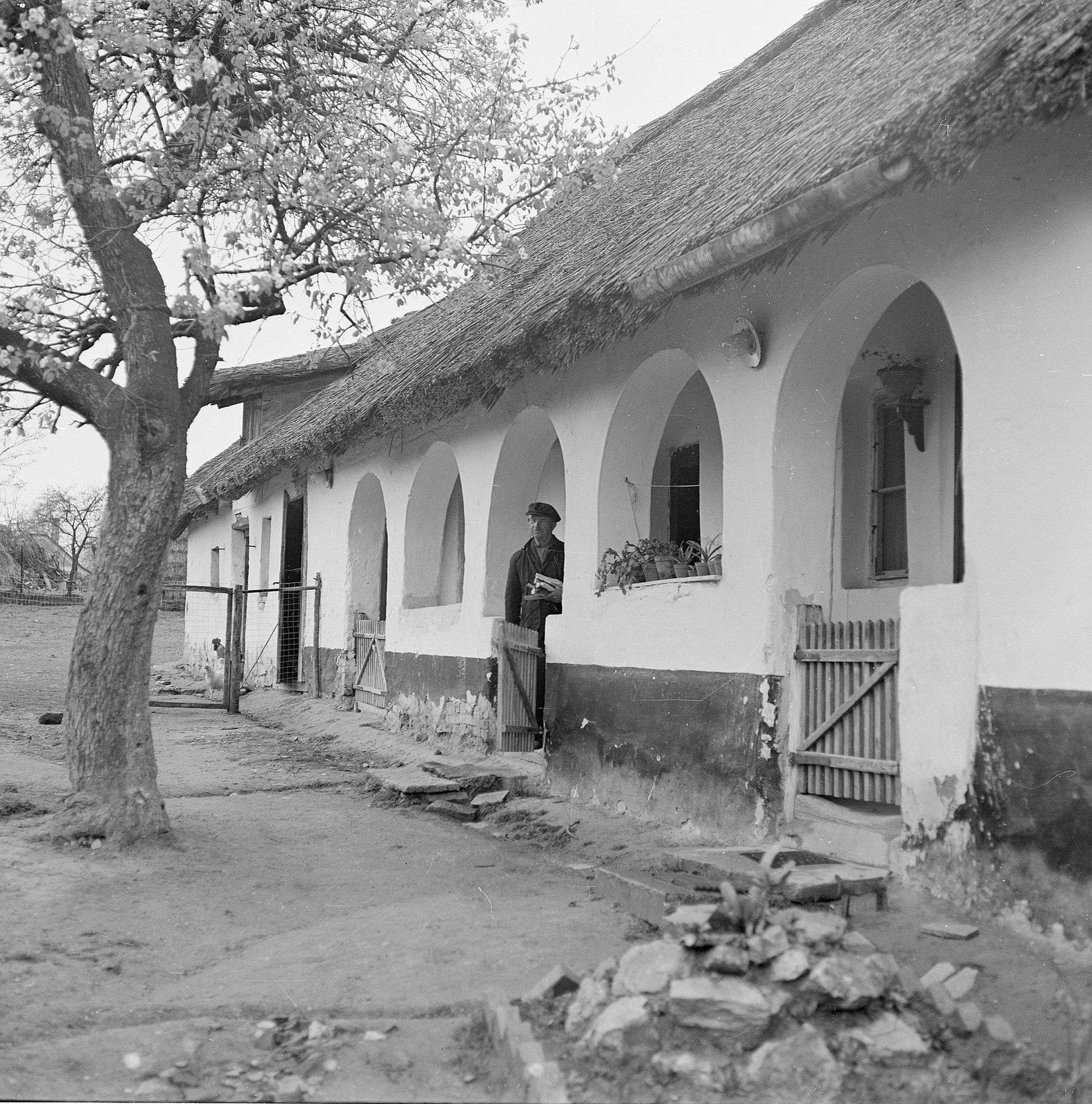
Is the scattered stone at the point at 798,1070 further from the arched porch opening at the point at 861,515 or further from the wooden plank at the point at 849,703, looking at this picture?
the wooden plank at the point at 849,703

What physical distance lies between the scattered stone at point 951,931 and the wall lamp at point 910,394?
347cm

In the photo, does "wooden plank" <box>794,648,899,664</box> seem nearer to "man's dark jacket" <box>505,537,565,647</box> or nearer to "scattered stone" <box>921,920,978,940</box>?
"scattered stone" <box>921,920,978,940</box>

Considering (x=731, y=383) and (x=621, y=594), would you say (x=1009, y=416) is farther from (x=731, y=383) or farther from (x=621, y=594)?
(x=621, y=594)

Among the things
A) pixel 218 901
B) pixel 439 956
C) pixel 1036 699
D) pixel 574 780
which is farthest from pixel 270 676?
pixel 1036 699

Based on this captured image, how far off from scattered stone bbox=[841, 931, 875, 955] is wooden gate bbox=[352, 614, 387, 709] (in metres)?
8.71

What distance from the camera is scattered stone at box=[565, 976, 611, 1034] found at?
3.34 m

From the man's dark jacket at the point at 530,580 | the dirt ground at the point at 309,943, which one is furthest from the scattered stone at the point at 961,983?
the man's dark jacket at the point at 530,580

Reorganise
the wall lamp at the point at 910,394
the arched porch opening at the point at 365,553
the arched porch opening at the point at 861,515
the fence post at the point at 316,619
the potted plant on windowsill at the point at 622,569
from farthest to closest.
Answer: the fence post at the point at 316,619 → the arched porch opening at the point at 365,553 → the potted plant on windowsill at the point at 622,569 → the wall lamp at the point at 910,394 → the arched porch opening at the point at 861,515

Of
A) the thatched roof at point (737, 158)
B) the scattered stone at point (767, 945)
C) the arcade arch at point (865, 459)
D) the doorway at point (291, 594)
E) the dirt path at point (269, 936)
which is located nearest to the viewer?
the scattered stone at point (767, 945)

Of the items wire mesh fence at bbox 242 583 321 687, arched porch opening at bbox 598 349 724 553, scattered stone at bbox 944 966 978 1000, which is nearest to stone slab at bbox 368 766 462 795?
arched porch opening at bbox 598 349 724 553

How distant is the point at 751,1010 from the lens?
123 inches

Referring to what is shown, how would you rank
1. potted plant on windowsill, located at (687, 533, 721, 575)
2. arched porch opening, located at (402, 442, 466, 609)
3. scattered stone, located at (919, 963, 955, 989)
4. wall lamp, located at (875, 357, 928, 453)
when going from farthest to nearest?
arched porch opening, located at (402, 442, 466, 609), wall lamp, located at (875, 357, 928, 453), potted plant on windowsill, located at (687, 533, 721, 575), scattered stone, located at (919, 963, 955, 989)

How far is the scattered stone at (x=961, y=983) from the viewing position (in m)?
3.49

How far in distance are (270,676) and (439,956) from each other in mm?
11935
